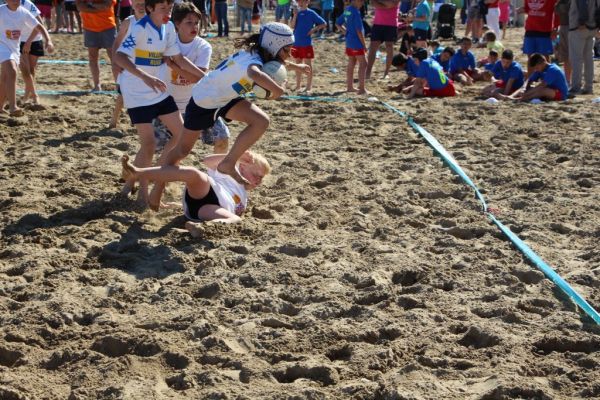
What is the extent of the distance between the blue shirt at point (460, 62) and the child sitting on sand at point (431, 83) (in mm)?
2015

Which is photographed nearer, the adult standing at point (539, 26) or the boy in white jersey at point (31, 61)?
the boy in white jersey at point (31, 61)

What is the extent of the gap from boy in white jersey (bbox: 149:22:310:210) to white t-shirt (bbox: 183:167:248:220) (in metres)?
0.09

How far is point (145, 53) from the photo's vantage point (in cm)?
684

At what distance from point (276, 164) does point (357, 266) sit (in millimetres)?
2891

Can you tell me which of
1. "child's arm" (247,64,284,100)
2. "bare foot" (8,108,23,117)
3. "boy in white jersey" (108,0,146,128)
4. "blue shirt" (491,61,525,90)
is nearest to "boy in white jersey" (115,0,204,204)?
"boy in white jersey" (108,0,146,128)

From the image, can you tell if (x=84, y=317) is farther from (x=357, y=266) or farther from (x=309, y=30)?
(x=309, y=30)

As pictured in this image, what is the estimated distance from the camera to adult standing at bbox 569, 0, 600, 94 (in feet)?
42.5

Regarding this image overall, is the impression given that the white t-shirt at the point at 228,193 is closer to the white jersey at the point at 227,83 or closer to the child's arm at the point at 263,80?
the white jersey at the point at 227,83

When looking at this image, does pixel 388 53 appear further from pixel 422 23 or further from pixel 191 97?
pixel 191 97

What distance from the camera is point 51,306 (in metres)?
4.86

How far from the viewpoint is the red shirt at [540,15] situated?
45.8 feet

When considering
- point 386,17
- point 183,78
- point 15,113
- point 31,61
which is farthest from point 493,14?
point 183,78

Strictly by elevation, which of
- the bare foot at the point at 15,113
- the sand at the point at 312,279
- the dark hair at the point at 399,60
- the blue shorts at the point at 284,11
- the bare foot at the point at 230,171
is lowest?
the sand at the point at 312,279

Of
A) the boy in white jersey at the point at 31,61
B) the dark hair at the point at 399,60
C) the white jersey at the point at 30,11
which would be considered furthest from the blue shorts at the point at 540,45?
the white jersey at the point at 30,11
